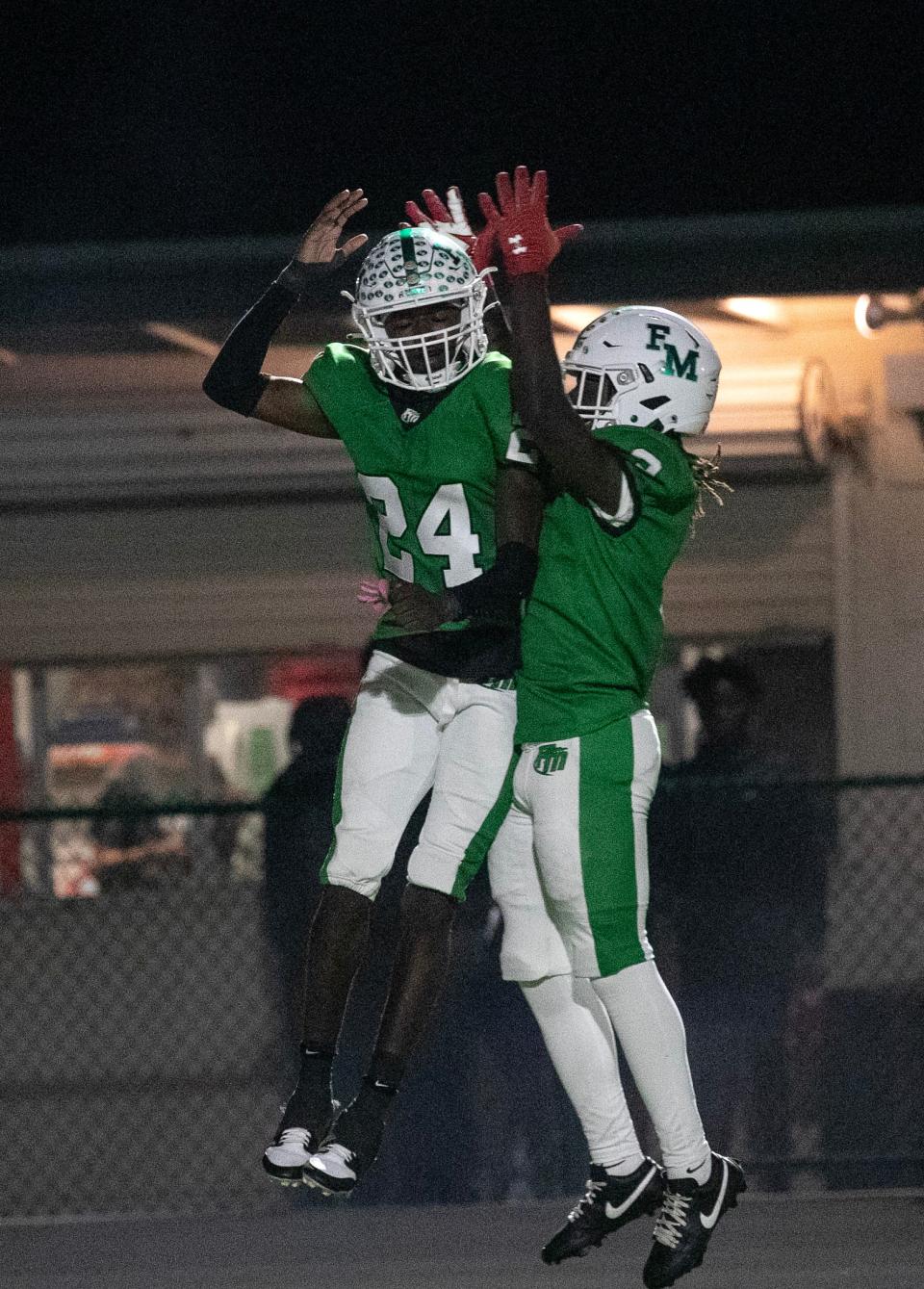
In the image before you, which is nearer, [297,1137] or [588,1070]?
[297,1137]

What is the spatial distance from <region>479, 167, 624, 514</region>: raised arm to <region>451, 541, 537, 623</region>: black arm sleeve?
171 millimetres

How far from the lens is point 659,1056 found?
3740mm

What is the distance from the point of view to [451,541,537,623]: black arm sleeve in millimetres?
3467

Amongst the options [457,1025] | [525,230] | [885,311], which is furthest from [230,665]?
[525,230]

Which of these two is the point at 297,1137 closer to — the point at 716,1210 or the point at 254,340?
the point at 716,1210

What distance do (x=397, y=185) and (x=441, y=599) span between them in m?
2.23

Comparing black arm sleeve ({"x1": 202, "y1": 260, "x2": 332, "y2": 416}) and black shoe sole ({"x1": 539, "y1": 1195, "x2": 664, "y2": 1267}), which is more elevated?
black arm sleeve ({"x1": 202, "y1": 260, "x2": 332, "y2": 416})

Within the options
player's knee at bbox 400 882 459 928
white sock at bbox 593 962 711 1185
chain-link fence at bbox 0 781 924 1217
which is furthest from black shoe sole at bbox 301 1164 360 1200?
chain-link fence at bbox 0 781 924 1217

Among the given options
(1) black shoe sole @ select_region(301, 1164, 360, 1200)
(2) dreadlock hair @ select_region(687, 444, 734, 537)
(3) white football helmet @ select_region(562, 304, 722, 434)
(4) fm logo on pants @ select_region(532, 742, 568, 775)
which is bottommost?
(1) black shoe sole @ select_region(301, 1164, 360, 1200)

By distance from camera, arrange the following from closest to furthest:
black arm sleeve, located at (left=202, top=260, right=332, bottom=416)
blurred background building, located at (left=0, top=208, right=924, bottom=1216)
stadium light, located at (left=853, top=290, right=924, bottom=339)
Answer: black arm sleeve, located at (left=202, top=260, right=332, bottom=416) < blurred background building, located at (left=0, top=208, right=924, bottom=1216) < stadium light, located at (left=853, top=290, right=924, bottom=339)

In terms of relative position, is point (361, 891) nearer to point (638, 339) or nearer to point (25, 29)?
point (638, 339)

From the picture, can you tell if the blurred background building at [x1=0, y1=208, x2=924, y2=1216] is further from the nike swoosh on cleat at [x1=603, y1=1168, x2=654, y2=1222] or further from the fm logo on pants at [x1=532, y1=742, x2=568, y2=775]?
the fm logo on pants at [x1=532, y1=742, x2=568, y2=775]

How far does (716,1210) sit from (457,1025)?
2.10 metres

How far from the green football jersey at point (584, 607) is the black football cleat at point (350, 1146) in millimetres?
734
